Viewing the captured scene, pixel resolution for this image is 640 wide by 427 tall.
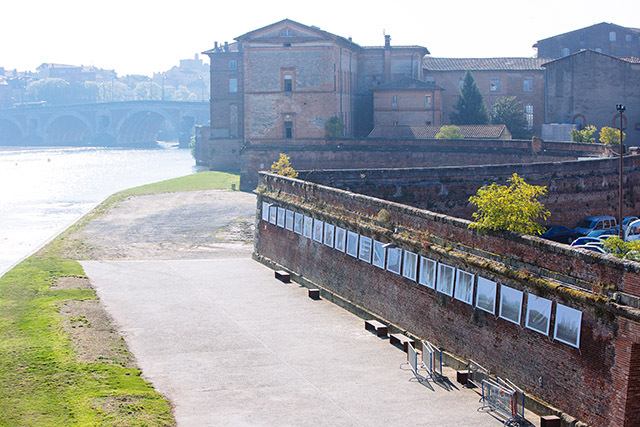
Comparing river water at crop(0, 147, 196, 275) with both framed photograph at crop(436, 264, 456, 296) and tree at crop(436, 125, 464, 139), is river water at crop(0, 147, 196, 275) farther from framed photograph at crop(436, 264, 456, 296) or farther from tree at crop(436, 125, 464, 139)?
tree at crop(436, 125, 464, 139)

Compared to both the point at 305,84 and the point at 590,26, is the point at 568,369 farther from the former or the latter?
the point at 590,26

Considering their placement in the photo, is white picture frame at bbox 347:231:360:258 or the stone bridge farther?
the stone bridge

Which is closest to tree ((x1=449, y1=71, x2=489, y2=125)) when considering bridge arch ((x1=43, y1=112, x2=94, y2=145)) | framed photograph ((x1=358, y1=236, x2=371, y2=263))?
framed photograph ((x1=358, y1=236, x2=371, y2=263))

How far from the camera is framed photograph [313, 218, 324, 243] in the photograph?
31.1 m

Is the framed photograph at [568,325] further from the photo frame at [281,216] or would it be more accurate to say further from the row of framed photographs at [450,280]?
the photo frame at [281,216]

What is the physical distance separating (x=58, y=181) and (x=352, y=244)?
70.6 meters

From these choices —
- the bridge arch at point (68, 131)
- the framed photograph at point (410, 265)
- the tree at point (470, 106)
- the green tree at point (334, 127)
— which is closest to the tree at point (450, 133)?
the green tree at point (334, 127)

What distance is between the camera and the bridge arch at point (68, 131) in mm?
165750

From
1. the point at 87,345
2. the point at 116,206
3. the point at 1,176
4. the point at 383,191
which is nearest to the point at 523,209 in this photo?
the point at 87,345

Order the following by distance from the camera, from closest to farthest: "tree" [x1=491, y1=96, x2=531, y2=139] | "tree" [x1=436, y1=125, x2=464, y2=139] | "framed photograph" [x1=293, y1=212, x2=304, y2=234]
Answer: "framed photograph" [x1=293, y1=212, x2=304, y2=234]
"tree" [x1=436, y1=125, x2=464, y2=139]
"tree" [x1=491, y1=96, x2=531, y2=139]

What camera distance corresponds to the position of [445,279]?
2200 cm

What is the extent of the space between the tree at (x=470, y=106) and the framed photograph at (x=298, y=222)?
144ft

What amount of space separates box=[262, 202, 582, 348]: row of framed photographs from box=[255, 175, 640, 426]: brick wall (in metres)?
0.18

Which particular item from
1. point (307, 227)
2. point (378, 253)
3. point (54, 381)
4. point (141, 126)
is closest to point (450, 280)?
point (378, 253)
